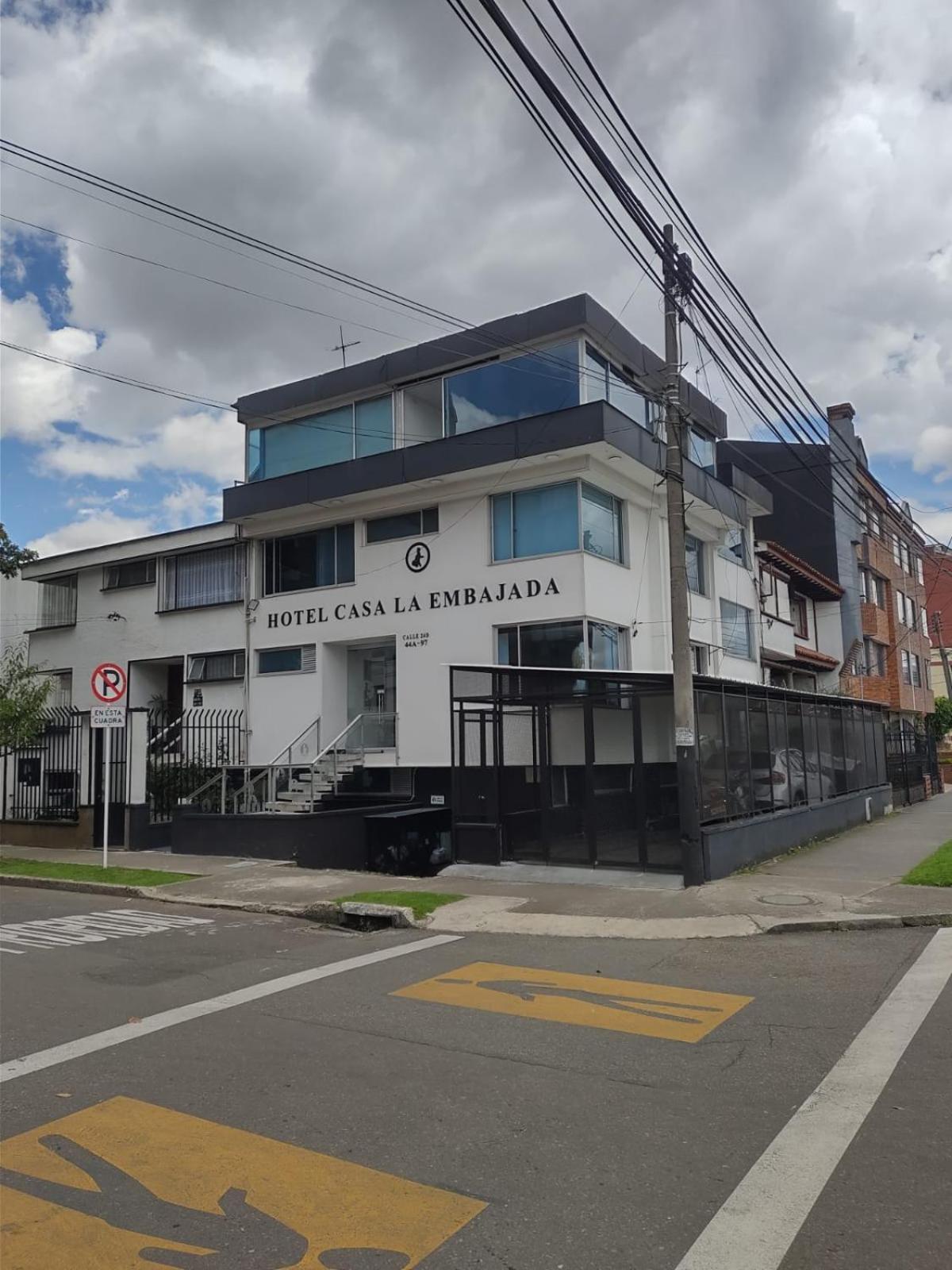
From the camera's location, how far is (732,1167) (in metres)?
4.41

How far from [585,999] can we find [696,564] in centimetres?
1778

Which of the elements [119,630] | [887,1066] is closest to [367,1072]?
[887,1066]

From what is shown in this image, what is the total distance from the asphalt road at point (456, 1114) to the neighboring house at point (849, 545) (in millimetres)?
29085

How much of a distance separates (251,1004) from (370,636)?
47.8ft

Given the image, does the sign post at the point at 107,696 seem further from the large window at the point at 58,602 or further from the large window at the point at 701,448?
the large window at the point at 701,448

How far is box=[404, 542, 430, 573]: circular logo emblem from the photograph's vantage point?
69.4ft

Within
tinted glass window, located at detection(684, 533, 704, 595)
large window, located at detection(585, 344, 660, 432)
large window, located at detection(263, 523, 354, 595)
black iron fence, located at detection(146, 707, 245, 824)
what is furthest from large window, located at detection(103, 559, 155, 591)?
tinted glass window, located at detection(684, 533, 704, 595)

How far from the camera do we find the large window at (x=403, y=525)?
21.3 m

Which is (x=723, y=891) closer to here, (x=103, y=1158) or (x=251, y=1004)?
(x=251, y=1004)

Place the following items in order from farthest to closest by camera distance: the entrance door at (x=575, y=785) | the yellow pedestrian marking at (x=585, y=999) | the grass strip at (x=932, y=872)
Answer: the entrance door at (x=575, y=785) < the grass strip at (x=932, y=872) < the yellow pedestrian marking at (x=585, y=999)

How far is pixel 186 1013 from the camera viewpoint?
23.7 ft

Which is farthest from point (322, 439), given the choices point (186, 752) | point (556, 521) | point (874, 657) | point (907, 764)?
point (874, 657)

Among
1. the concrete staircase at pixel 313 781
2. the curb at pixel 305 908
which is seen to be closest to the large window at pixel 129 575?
the concrete staircase at pixel 313 781

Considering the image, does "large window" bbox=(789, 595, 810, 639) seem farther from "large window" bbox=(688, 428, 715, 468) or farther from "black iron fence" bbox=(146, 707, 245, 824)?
"black iron fence" bbox=(146, 707, 245, 824)
